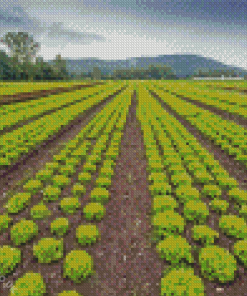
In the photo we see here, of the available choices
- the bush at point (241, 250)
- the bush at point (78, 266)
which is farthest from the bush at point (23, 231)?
the bush at point (241, 250)

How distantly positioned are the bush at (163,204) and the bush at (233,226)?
1.81m

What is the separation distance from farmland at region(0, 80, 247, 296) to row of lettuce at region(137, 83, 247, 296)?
1.3 inches

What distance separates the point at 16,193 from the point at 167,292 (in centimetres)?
753

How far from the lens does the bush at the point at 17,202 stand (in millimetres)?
8219

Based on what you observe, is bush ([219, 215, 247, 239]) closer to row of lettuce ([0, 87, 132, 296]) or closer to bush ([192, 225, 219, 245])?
bush ([192, 225, 219, 245])

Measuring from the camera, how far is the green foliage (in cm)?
899

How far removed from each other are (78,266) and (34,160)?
8.85 meters

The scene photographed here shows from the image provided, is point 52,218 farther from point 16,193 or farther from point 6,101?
point 6,101

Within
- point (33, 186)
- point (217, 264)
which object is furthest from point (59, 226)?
point (217, 264)

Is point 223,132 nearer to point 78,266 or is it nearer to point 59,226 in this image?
point 59,226

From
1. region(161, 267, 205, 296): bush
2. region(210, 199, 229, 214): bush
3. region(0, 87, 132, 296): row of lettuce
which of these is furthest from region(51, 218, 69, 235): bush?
region(210, 199, 229, 214): bush

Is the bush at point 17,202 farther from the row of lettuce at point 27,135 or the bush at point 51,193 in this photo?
the row of lettuce at point 27,135

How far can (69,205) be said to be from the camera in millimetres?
8500

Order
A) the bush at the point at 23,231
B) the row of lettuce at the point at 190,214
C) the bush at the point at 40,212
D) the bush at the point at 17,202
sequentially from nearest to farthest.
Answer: the row of lettuce at the point at 190,214
the bush at the point at 23,231
the bush at the point at 40,212
the bush at the point at 17,202
